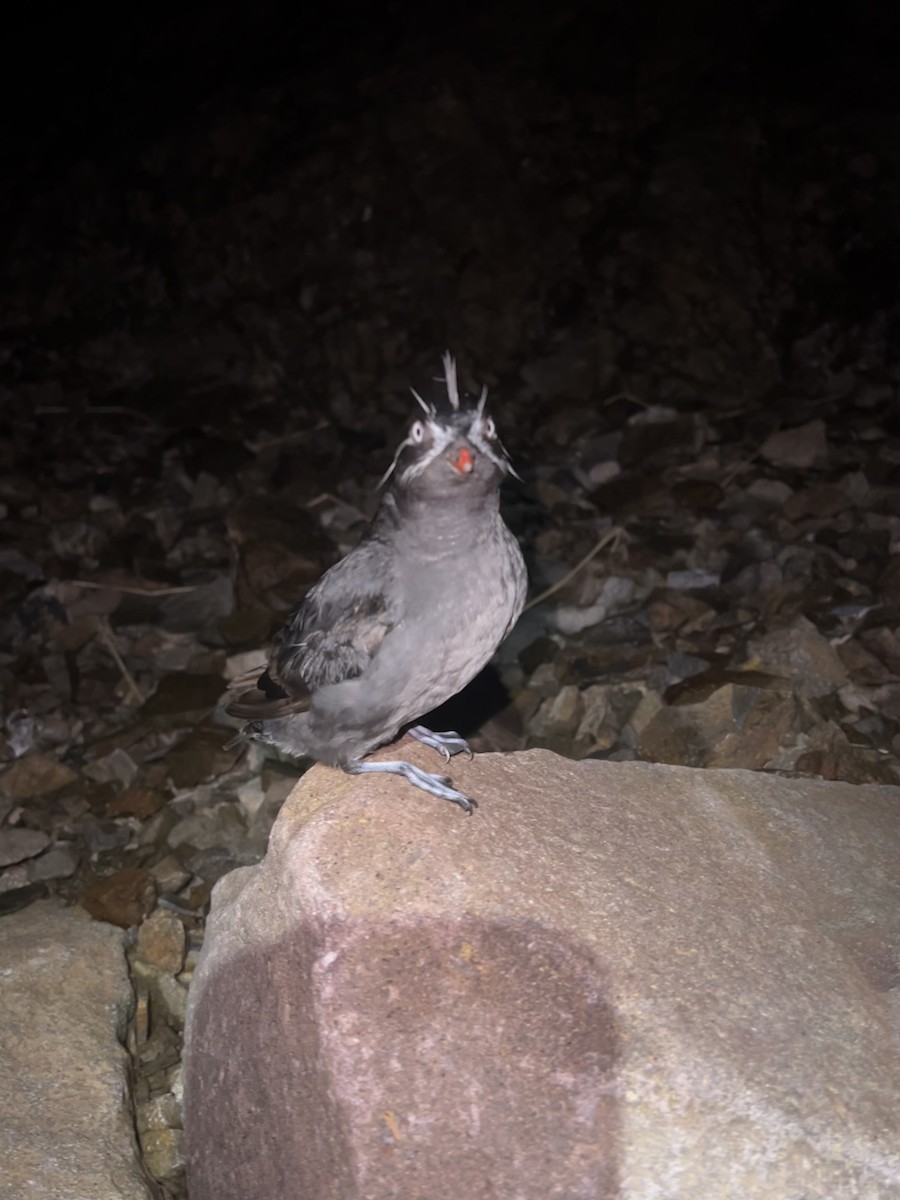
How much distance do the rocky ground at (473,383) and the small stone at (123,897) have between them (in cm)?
1

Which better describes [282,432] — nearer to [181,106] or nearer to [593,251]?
[593,251]

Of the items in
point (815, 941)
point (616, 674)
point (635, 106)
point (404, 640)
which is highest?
point (635, 106)

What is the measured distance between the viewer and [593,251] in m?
7.91

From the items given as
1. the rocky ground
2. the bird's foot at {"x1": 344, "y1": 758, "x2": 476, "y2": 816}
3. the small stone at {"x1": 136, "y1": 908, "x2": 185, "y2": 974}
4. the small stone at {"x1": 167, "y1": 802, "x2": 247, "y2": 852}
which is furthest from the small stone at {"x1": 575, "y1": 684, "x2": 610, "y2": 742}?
the small stone at {"x1": 136, "y1": 908, "x2": 185, "y2": 974}

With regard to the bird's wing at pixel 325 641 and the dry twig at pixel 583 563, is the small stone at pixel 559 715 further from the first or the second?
the bird's wing at pixel 325 641

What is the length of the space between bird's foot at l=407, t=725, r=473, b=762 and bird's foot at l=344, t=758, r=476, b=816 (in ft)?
0.46

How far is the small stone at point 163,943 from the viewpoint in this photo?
4.04 meters

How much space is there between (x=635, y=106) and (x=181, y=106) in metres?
3.44

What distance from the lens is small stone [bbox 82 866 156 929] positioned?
14.1 ft

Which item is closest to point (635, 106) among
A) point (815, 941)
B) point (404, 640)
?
point (404, 640)

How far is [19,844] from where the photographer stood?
15.4 ft

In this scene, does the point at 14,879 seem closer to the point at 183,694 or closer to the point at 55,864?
the point at 55,864

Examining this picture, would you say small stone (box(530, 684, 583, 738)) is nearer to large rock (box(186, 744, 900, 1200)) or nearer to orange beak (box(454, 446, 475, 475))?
large rock (box(186, 744, 900, 1200))

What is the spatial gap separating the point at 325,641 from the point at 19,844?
2030mm
